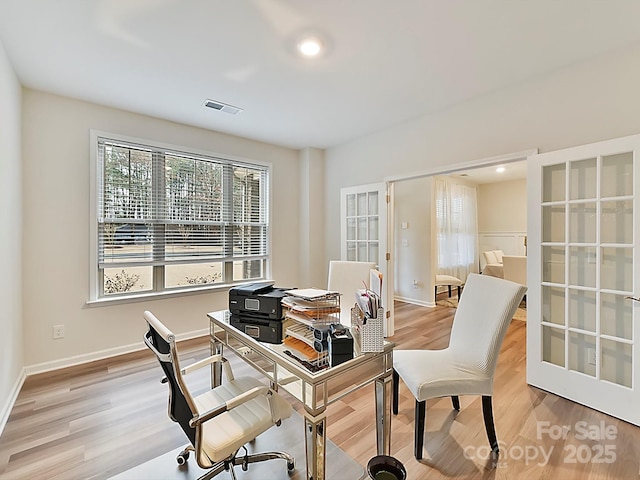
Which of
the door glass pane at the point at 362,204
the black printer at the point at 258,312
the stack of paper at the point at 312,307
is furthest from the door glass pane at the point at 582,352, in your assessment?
the door glass pane at the point at 362,204

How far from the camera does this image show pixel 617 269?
217 cm

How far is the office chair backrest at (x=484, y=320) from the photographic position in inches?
69.7

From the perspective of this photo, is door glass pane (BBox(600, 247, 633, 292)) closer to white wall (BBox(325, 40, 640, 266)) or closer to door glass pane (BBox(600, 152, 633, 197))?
door glass pane (BBox(600, 152, 633, 197))

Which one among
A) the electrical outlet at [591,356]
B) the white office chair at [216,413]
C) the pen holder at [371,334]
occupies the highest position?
the pen holder at [371,334]

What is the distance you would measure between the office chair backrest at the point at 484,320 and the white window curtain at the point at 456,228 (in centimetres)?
429

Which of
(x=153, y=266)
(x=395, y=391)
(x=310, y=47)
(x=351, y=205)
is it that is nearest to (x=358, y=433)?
(x=395, y=391)

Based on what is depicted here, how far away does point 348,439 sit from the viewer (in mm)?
1911

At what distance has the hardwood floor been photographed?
1680 millimetres

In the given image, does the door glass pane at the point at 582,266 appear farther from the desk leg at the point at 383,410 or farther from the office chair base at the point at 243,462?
the office chair base at the point at 243,462

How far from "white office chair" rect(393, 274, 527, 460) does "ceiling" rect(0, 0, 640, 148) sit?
169cm

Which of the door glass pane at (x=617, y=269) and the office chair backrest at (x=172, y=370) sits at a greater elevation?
the door glass pane at (x=617, y=269)

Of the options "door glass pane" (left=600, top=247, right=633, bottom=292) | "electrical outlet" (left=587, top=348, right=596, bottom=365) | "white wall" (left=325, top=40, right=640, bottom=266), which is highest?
"white wall" (left=325, top=40, right=640, bottom=266)

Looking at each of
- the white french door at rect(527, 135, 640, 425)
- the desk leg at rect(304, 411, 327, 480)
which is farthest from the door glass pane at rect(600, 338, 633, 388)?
the desk leg at rect(304, 411, 327, 480)

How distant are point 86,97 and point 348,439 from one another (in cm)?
376
